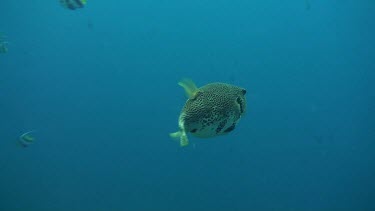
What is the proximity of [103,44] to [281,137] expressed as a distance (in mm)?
4457

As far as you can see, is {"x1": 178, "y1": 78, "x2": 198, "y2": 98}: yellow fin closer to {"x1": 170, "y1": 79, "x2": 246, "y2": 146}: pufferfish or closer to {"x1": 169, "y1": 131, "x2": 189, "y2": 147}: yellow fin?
{"x1": 170, "y1": 79, "x2": 246, "y2": 146}: pufferfish

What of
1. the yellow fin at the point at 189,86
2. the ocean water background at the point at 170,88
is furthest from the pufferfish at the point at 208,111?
the ocean water background at the point at 170,88

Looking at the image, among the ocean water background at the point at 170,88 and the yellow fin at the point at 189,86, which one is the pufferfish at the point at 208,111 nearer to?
the yellow fin at the point at 189,86

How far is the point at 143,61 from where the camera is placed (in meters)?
9.23

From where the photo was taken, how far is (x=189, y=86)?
223 cm

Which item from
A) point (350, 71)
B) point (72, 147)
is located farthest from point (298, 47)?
point (72, 147)

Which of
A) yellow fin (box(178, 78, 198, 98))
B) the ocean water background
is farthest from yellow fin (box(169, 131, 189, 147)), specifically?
the ocean water background

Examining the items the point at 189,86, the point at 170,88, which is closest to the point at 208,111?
the point at 189,86

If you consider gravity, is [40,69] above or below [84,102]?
above

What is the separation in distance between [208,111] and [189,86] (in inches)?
7.4

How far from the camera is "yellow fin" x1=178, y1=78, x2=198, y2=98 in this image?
2.21 metres

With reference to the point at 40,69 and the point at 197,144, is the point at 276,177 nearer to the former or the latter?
the point at 197,144

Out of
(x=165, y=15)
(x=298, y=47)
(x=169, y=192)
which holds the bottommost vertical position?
(x=169, y=192)

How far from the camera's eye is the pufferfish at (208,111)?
6.95 ft
